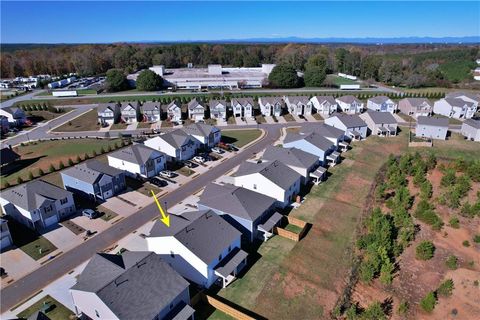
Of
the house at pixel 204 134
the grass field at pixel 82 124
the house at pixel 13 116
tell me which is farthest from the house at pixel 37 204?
the house at pixel 13 116

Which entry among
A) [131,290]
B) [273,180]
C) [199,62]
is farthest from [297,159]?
[199,62]

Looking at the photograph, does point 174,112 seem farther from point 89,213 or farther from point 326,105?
point 89,213

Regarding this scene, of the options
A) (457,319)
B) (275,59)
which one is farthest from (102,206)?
(275,59)

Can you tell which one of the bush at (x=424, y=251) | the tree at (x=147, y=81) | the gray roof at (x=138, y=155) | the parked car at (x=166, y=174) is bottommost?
the bush at (x=424, y=251)

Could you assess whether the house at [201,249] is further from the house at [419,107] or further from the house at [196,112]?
the house at [419,107]

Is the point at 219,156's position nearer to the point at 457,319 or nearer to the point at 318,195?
the point at 318,195

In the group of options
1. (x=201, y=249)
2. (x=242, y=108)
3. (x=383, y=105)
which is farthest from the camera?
(x=383, y=105)
